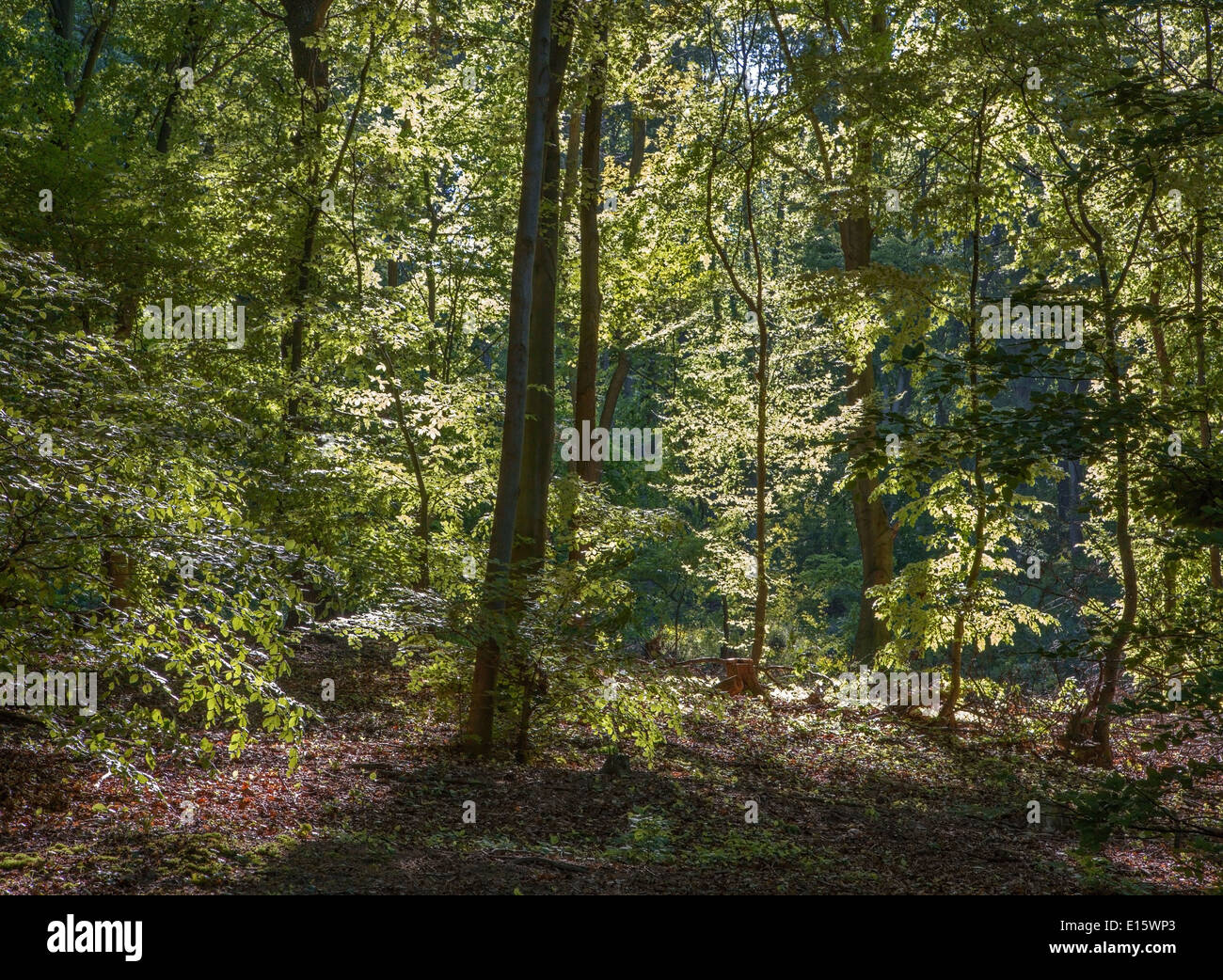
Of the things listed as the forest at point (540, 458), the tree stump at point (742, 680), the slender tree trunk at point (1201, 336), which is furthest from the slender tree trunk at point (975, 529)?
the tree stump at point (742, 680)

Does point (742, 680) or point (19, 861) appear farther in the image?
point (742, 680)

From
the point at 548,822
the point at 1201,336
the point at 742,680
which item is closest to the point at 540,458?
the point at 548,822

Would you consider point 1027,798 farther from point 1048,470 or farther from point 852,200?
point 852,200

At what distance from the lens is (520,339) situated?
8.41 m

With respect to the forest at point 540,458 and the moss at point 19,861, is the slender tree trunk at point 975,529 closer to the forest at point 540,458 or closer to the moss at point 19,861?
the forest at point 540,458

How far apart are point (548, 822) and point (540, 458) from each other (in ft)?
12.9

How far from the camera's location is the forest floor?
17.4 feet

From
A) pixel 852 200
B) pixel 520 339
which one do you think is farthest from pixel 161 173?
pixel 852 200

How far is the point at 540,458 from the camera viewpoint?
9906 mm

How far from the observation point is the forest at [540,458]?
5.04 m

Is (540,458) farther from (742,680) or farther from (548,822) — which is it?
→ (742,680)

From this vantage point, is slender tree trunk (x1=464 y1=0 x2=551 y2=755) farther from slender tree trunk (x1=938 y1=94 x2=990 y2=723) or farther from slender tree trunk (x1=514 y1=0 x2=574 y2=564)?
slender tree trunk (x1=938 y1=94 x2=990 y2=723)
